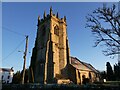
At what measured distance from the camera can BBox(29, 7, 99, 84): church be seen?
39031 millimetres

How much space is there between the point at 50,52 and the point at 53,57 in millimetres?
1715

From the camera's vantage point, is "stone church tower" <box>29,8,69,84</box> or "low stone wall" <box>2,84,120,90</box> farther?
"stone church tower" <box>29,8,69,84</box>

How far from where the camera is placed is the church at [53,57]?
39.0m

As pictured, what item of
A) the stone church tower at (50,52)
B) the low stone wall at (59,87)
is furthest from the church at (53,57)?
the low stone wall at (59,87)

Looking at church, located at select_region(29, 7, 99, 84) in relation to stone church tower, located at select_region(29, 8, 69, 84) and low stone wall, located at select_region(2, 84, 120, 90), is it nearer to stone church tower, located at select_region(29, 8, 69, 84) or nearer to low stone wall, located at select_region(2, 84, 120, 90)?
stone church tower, located at select_region(29, 8, 69, 84)

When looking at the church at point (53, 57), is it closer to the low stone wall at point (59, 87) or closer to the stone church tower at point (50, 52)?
the stone church tower at point (50, 52)

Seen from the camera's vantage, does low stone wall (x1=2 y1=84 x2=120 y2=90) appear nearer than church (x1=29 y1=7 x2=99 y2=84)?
Yes

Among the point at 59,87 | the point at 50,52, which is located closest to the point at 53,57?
the point at 50,52

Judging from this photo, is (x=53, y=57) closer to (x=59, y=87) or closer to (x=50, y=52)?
(x=50, y=52)

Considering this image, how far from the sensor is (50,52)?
133 feet

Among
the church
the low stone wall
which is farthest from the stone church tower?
the low stone wall

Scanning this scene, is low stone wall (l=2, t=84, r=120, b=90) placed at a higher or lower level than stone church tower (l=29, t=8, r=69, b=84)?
lower

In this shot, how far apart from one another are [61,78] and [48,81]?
10.8ft

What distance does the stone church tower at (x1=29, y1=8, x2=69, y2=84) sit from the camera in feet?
128
